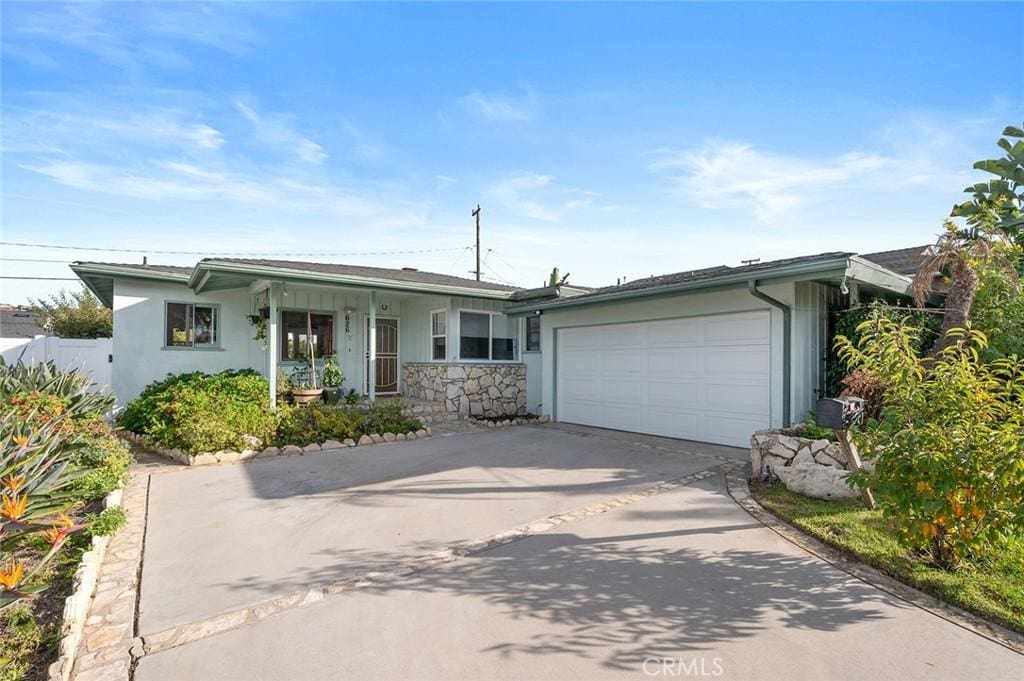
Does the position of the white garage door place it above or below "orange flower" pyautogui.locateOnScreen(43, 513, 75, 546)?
above

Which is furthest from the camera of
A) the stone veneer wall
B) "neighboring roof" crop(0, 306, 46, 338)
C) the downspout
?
"neighboring roof" crop(0, 306, 46, 338)

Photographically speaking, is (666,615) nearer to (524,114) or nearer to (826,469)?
(826,469)

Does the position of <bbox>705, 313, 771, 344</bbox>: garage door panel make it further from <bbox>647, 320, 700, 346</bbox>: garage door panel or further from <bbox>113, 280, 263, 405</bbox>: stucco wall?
<bbox>113, 280, 263, 405</bbox>: stucco wall

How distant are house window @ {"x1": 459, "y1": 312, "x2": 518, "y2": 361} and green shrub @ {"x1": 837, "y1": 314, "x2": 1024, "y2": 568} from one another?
30.8 ft

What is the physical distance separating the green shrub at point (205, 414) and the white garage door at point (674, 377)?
6.15 metres

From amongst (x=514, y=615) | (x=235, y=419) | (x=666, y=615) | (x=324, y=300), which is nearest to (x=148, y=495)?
(x=235, y=419)

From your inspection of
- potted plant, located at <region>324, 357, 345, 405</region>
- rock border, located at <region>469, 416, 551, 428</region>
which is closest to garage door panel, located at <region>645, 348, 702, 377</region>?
rock border, located at <region>469, 416, 551, 428</region>

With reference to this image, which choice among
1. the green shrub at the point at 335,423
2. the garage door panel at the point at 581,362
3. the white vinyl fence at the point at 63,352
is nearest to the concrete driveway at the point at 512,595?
the green shrub at the point at 335,423

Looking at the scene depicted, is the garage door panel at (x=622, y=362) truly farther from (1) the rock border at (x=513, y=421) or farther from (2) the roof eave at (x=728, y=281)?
(1) the rock border at (x=513, y=421)

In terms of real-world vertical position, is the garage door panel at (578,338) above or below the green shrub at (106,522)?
above

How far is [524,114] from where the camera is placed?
9.80m

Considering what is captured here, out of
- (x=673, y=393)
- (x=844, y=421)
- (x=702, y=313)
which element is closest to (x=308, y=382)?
(x=673, y=393)

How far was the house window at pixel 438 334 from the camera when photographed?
12.4 metres
